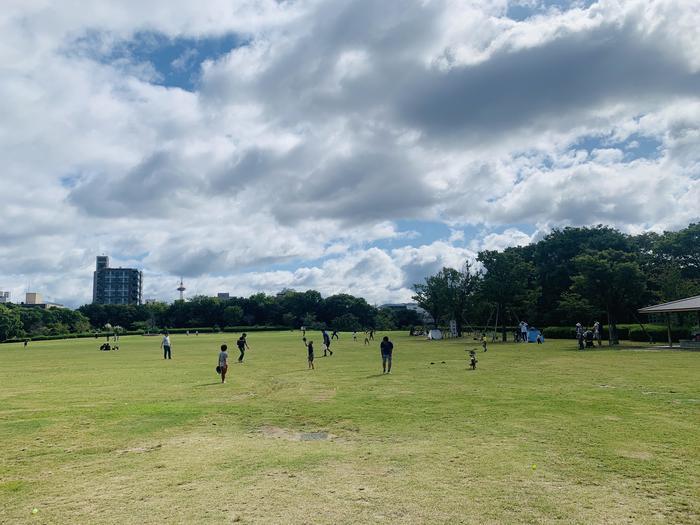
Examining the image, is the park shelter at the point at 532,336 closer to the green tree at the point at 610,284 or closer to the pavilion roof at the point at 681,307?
the green tree at the point at 610,284

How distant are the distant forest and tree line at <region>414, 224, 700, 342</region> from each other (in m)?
0.11

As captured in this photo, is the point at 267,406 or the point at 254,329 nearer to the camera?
the point at 267,406

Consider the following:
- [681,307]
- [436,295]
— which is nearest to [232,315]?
[436,295]

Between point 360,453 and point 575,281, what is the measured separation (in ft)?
146

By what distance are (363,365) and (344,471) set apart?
70.6ft

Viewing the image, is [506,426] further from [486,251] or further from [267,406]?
[486,251]

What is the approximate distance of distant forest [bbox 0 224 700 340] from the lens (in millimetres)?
47719

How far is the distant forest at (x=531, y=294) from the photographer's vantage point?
4772cm

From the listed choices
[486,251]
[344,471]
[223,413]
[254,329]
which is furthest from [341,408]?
[254,329]

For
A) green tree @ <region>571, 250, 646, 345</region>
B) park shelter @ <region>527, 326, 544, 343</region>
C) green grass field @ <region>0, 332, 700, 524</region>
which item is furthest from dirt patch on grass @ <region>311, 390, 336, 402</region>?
park shelter @ <region>527, 326, 544, 343</region>

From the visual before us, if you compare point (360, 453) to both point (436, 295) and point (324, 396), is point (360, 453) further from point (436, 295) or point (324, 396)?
point (436, 295)

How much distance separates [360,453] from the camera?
10.5 metres

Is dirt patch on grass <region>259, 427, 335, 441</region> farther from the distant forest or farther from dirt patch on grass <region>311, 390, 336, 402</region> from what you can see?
the distant forest

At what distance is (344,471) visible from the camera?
366 inches
